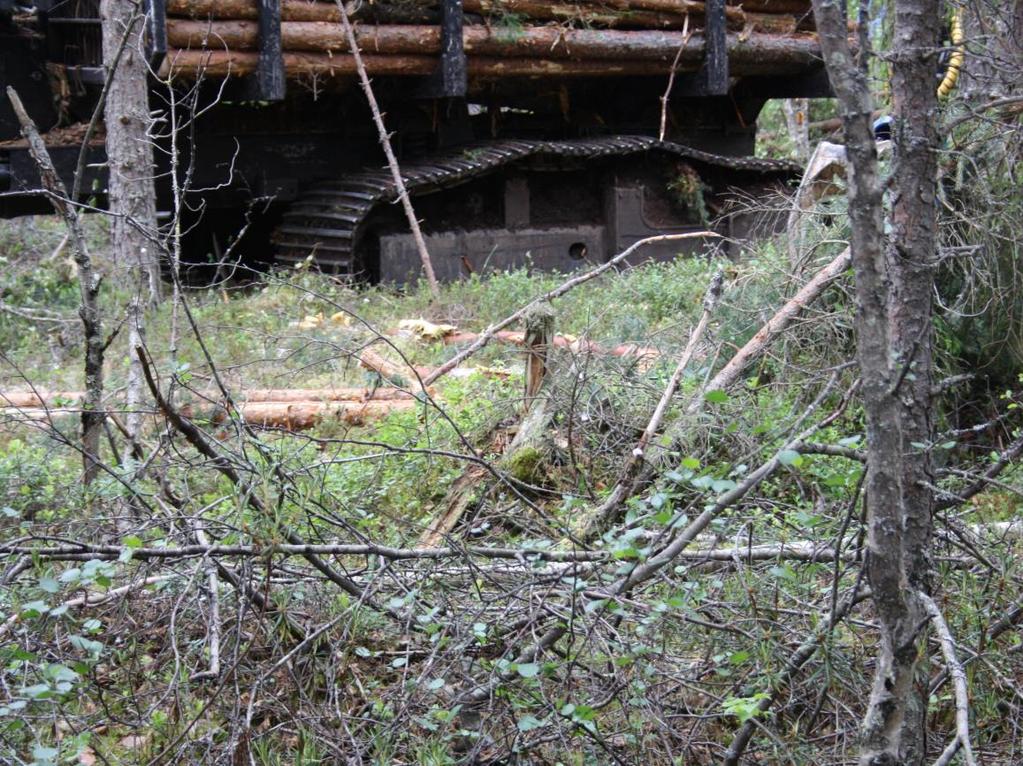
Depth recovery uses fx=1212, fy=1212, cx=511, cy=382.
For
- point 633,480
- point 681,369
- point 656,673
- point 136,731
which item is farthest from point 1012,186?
point 136,731

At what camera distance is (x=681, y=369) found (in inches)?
185

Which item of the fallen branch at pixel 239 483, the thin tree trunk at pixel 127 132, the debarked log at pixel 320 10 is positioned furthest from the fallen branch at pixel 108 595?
the debarked log at pixel 320 10

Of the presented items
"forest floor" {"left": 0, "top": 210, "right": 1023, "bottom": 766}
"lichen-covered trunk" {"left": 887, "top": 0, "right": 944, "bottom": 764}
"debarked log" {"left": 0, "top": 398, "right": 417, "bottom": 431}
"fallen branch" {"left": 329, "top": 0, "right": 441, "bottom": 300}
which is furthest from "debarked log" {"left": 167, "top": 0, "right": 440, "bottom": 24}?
"lichen-covered trunk" {"left": 887, "top": 0, "right": 944, "bottom": 764}

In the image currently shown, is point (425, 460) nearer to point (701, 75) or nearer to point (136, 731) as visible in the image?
point (136, 731)

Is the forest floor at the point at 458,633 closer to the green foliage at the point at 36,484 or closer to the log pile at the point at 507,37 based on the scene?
the green foliage at the point at 36,484

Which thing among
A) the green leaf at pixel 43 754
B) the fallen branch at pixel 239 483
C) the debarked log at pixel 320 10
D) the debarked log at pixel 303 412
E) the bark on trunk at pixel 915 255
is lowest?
the debarked log at pixel 303 412

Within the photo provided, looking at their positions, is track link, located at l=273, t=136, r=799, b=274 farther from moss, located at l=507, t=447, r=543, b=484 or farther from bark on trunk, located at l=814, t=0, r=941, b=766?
bark on trunk, located at l=814, t=0, r=941, b=766

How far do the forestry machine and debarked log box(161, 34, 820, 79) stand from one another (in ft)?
0.07

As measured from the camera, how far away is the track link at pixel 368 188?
11.1m

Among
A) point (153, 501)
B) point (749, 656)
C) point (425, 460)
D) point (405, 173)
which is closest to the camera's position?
point (749, 656)

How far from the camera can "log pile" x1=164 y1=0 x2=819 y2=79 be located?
9.81 meters

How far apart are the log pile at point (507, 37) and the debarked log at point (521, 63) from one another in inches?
0.4

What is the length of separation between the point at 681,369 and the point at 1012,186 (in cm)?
270

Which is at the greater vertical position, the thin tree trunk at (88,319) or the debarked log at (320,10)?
the debarked log at (320,10)
